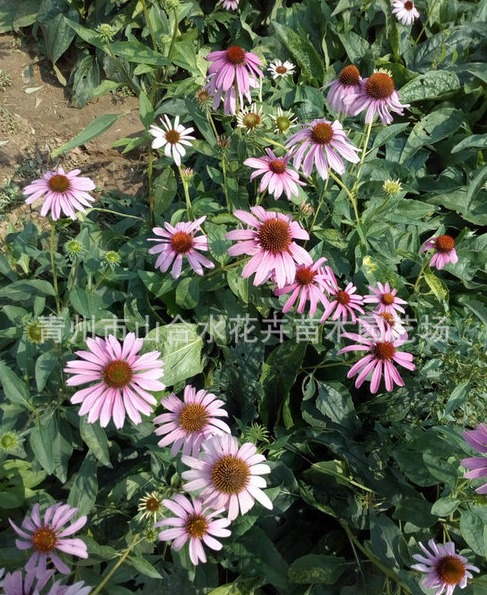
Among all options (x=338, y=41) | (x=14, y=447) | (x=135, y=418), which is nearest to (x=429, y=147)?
(x=338, y=41)

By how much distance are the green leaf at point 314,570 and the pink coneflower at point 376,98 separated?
1.76 m

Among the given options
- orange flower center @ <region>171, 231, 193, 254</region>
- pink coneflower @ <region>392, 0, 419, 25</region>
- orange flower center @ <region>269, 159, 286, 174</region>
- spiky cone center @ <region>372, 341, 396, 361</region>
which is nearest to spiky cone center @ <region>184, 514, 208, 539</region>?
spiky cone center @ <region>372, 341, 396, 361</region>

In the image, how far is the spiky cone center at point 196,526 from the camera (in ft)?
4.49

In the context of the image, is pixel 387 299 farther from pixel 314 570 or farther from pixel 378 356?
pixel 314 570

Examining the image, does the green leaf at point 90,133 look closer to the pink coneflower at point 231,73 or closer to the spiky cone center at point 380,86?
the pink coneflower at point 231,73

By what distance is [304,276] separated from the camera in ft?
5.78

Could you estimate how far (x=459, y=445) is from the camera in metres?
1.60

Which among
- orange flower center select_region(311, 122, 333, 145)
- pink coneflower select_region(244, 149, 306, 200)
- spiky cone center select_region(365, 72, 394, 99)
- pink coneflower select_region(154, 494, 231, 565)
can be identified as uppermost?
spiky cone center select_region(365, 72, 394, 99)

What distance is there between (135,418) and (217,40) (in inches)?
125

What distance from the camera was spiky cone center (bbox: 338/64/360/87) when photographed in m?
2.11

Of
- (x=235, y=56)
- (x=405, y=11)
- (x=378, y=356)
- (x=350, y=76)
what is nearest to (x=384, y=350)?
(x=378, y=356)

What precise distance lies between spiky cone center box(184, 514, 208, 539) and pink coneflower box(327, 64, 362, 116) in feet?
5.84

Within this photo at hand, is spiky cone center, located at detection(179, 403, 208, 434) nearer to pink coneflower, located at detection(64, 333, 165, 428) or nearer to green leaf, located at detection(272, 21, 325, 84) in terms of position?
pink coneflower, located at detection(64, 333, 165, 428)

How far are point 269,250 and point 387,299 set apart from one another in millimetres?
603
